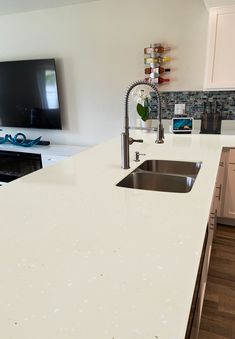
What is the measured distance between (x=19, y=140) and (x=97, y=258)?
366 centimetres

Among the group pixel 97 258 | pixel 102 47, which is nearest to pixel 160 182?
pixel 97 258

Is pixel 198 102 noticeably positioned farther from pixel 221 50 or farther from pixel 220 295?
pixel 220 295

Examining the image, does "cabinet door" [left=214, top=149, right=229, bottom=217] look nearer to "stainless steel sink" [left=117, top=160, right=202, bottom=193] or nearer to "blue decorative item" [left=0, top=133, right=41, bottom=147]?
"stainless steel sink" [left=117, top=160, right=202, bottom=193]

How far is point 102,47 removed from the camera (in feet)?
10.5

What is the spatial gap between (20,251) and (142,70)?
112 inches

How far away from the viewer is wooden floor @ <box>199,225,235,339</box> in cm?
148

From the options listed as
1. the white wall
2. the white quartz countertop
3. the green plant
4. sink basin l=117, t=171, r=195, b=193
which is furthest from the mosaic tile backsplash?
the white quartz countertop

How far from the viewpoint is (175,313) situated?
1.65 feet

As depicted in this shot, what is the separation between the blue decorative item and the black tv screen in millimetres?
201

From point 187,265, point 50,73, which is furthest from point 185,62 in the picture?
A: point 187,265

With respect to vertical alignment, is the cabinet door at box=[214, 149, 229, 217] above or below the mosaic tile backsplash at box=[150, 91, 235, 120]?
below

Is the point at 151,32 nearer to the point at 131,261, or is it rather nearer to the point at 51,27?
the point at 51,27

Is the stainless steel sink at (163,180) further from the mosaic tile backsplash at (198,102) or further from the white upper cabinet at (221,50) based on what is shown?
the mosaic tile backsplash at (198,102)

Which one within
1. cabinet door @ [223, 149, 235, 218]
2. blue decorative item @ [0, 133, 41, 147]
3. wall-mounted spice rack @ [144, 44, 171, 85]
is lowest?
cabinet door @ [223, 149, 235, 218]
